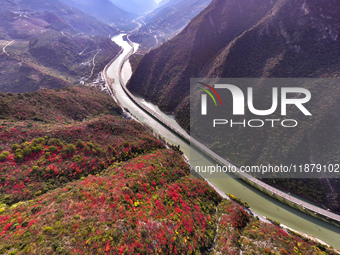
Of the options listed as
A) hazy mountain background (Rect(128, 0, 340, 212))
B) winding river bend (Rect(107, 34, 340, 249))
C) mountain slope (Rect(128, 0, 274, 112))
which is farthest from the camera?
mountain slope (Rect(128, 0, 274, 112))

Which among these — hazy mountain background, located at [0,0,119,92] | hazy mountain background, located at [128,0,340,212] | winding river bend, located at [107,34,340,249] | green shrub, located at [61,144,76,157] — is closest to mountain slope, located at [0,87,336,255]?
green shrub, located at [61,144,76,157]

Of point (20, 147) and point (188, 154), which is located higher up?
point (188, 154)

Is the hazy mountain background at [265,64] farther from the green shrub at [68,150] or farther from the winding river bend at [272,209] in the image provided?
the green shrub at [68,150]

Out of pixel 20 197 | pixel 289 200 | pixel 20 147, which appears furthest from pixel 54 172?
pixel 289 200

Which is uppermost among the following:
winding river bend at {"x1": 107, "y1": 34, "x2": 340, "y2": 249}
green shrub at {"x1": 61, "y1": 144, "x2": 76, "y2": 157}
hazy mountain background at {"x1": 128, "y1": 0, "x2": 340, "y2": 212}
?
hazy mountain background at {"x1": 128, "y1": 0, "x2": 340, "y2": 212}

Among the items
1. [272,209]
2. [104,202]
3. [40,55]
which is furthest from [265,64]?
[40,55]

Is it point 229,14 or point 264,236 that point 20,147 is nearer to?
point 264,236

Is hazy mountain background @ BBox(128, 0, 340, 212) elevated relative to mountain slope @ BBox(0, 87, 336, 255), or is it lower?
elevated

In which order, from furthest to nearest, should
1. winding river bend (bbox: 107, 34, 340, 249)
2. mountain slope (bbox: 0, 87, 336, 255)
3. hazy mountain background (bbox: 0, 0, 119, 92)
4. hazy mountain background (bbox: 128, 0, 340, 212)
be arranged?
hazy mountain background (bbox: 0, 0, 119, 92), hazy mountain background (bbox: 128, 0, 340, 212), winding river bend (bbox: 107, 34, 340, 249), mountain slope (bbox: 0, 87, 336, 255)

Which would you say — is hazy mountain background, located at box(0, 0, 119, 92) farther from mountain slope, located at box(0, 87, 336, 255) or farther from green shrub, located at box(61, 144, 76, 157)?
green shrub, located at box(61, 144, 76, 157)
